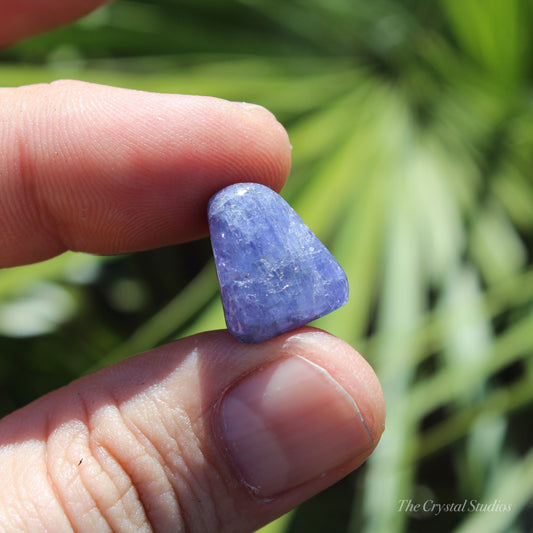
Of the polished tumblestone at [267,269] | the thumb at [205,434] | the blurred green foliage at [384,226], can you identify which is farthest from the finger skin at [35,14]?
the thumb at [205,434]

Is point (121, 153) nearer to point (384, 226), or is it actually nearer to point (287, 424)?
point (287, 424)

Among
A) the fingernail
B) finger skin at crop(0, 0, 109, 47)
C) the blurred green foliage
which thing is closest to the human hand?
the fingernail

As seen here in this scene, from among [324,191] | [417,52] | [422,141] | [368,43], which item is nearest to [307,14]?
[368,43]

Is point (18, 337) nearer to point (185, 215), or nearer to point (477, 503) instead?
point (185, 215)

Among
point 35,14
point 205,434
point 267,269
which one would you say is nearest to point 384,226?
point 267,269

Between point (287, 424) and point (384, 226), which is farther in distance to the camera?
point (384, 226)

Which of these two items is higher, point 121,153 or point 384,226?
point 121,153

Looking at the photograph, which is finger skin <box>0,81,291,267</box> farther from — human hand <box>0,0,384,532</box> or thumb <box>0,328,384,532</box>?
thumb <box>0,328,384,532</box>
